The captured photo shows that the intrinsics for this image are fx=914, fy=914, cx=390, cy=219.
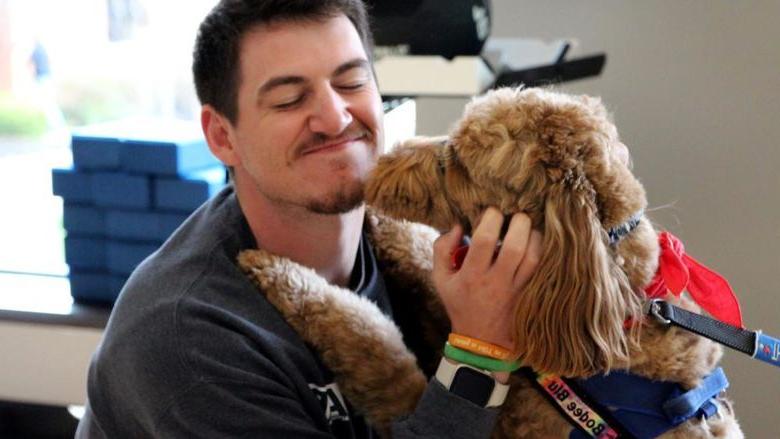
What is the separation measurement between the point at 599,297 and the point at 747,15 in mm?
1516

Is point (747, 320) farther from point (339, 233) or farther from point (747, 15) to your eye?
point (339, 233)

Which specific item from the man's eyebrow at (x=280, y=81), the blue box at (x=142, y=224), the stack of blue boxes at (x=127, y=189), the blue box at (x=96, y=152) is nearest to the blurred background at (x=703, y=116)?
the stack of blue boxes at (x=127, y=189)

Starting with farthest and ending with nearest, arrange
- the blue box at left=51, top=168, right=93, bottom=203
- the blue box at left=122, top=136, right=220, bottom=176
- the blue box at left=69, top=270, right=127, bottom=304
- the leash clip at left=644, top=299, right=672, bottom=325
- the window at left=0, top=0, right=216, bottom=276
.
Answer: the window at left=0, top=0, right=216, bottom=276
the blue box at left=69, top=270, right=127, bottom=304
the blue box at left=51, top=168, right=93, bottom=203
the blue box at left=122, top=136, right=220, bottom=176
the leash clip at left=644, top=299, right=672, bottom=325

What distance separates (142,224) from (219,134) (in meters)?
1.05

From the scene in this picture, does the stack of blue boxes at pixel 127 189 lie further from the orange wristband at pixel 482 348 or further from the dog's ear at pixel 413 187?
the orange wristband at pixel 482 348

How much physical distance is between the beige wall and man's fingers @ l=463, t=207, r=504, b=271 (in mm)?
1259

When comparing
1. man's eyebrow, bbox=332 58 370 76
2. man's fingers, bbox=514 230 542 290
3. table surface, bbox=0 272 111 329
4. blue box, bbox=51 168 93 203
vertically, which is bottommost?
table surface, bbox=0 272 111 329

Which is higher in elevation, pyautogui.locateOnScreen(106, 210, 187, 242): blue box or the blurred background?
the blurred background

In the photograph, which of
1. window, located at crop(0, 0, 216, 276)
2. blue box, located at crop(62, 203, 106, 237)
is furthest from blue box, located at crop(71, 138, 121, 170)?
window, located at crop(0, 0, 216, 276)

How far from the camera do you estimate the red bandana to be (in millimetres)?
1423

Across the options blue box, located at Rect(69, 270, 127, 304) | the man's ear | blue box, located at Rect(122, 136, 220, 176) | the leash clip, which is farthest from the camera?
blue box, located at Rect(69, 270, 127, 304)

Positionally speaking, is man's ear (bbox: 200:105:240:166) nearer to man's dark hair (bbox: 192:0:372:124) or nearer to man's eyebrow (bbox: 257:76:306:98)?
man's dark hair (bbox: 192:0:372:124)

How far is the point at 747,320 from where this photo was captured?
8.52ft

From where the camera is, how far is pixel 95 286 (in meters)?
2.75
